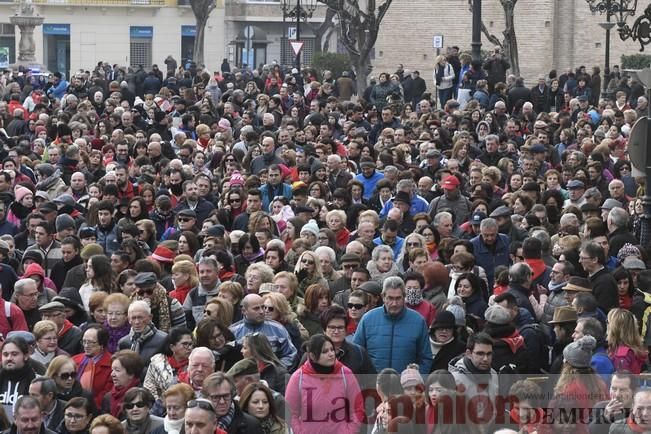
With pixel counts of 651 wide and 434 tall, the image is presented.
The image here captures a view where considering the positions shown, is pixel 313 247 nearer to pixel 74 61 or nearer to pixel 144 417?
pixel 144 417

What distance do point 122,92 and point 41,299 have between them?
2040 centimetres

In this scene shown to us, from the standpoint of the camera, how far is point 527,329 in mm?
Answer: 12227

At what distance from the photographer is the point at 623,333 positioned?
1157cm

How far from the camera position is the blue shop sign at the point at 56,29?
70.6 metres

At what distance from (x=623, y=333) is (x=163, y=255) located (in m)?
5.34

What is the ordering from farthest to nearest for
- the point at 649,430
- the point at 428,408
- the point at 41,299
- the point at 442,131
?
1. the point at 442,131
2. the point at 41,299
3. the point at 428,408
4. the point at 649,430

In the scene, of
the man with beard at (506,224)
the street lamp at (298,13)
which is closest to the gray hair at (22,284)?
the man with beard at (506,224)

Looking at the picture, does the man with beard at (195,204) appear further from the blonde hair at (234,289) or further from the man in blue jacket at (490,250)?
the blonde hair at (234,289)

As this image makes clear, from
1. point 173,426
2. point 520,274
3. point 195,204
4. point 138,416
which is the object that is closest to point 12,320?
point 138,416

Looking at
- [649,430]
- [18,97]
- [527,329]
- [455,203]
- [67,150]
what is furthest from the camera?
[18,97]

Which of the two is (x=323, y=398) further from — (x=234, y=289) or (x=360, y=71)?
(x=360, y=71)

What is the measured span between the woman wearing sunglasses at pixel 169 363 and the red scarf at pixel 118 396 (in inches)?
2.9

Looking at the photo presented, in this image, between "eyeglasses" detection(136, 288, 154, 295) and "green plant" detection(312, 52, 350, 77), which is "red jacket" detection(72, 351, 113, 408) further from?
"green plant" detection(312, 52, 350, 77)

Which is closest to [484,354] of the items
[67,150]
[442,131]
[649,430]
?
[649,430]
